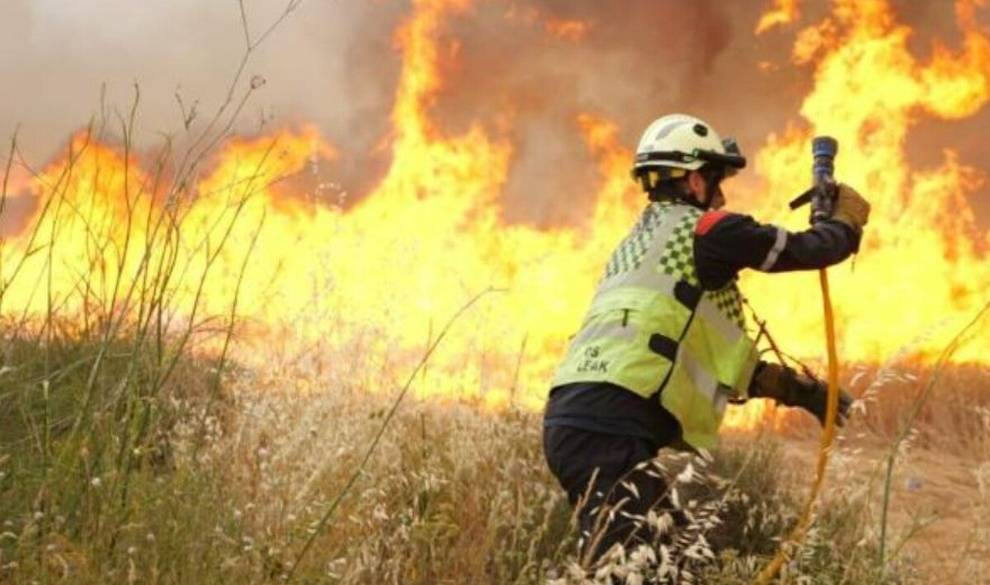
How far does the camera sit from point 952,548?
23.9 feet

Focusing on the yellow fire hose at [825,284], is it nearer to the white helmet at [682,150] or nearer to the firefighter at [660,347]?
the firefighter at [660,347]

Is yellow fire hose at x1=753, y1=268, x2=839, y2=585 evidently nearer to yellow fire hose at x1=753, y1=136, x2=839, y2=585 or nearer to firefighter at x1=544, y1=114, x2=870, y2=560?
yellow fire hose at x1=753, y1=136, x2=839, y2=585

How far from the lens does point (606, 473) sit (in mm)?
4441

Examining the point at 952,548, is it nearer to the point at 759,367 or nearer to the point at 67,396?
the point at 759,367

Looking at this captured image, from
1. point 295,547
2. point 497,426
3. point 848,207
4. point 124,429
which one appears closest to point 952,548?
point 497,426

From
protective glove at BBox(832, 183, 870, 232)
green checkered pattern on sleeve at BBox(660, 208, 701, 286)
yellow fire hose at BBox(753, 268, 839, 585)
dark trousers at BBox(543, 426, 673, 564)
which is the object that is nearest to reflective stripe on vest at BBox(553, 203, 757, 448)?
green checkered pattern on sleeve at BBox(660, 208, 701, 286)

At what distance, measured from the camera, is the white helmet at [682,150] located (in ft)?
16.1

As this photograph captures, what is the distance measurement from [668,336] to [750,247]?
40 centimetres

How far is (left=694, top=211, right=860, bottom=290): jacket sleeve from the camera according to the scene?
4480 millimetres

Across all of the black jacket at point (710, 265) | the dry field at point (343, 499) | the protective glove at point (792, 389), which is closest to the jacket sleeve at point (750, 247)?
the black jacket at point (710, 265)

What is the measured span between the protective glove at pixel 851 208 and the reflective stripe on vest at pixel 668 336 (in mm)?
483

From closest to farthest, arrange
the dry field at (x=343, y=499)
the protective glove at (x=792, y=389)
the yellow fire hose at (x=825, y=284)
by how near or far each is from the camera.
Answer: the dry field at (x=343, y=499)
the yellow fire hose at (x=825, y=284)
the protective glove at (x=792, y=389)

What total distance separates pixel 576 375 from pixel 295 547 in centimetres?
127

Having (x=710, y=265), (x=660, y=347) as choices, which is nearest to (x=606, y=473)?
(x=660, y=347)
